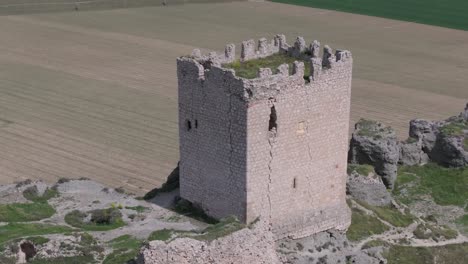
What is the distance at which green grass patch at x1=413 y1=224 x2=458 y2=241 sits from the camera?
37.2 metres

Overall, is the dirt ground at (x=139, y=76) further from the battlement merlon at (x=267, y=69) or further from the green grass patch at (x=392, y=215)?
the battlement merlon at (x=267, y=69)

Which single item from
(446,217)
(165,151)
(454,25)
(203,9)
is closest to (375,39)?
(454,25)

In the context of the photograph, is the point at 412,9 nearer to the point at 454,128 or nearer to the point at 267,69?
the point at 454,128

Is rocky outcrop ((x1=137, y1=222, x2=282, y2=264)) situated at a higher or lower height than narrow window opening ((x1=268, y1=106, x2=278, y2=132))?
lower

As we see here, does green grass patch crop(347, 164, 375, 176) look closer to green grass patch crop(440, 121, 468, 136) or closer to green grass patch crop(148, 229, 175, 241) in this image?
green grass patch crop(440, 121, 468, 136)

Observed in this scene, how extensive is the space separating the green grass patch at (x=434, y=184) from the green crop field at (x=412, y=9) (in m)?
48.6

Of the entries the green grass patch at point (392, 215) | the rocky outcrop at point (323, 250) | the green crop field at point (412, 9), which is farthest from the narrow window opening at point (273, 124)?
the green crop field at point (412, 9)

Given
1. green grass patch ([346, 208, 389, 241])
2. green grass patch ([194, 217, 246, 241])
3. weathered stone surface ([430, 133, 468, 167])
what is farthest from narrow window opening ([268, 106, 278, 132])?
weathered stone surface ([430, 133, 468, 167])

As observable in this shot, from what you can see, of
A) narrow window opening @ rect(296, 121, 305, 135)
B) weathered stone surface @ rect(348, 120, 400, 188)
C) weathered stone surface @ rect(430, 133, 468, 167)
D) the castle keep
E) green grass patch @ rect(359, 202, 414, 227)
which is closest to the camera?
the castle keep

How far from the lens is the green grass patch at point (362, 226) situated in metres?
34.6

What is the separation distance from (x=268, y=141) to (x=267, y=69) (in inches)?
88.4

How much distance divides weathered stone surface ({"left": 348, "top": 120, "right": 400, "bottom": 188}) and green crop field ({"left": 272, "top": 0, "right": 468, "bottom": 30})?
51362 mm

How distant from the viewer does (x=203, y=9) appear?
102 meters

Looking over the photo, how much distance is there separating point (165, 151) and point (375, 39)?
3814cm
